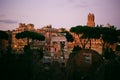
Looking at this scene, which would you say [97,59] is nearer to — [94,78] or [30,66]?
[94,78]

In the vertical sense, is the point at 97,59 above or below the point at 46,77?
above

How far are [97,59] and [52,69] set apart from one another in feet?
8.11

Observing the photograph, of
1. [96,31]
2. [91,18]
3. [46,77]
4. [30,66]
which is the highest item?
[91,18]

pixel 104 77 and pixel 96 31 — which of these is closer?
pixel 104 77

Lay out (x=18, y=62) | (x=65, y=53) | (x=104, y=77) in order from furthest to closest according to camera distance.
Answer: (x=65, y=53)
(x=18, y=62)
(x=104, y=77)

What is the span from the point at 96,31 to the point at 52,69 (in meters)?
21.2

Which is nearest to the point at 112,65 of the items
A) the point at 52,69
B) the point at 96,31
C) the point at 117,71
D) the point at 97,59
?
the point at 117,71

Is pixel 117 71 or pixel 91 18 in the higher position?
pixel 91 18

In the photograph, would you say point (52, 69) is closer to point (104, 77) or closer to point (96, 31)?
point (104, 77)

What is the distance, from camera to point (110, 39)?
102 feet

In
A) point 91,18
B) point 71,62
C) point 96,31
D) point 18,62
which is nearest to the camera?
point 18,62

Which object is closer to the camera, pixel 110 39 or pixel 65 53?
pixel 65 53

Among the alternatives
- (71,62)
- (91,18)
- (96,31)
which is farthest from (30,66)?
(91,18)

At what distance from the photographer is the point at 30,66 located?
9.99 m
